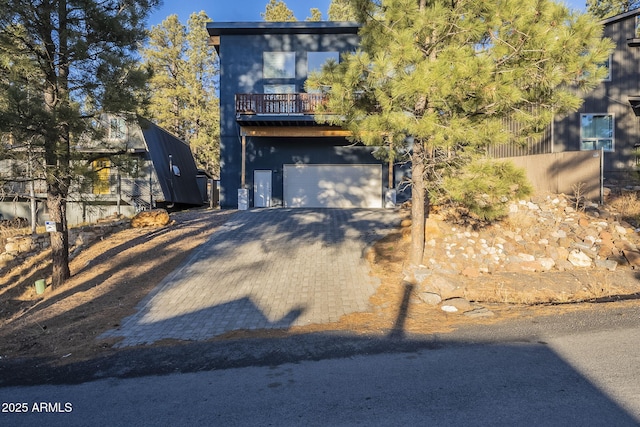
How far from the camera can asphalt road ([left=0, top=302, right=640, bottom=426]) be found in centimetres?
391

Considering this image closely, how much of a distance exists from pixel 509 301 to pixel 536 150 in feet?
44.6

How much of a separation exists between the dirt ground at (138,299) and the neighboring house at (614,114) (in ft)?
34.9

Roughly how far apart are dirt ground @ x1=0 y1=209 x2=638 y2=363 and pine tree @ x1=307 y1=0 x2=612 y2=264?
240cm

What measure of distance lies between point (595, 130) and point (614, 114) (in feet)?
2.90

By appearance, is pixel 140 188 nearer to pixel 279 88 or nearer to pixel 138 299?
pixel 279 88

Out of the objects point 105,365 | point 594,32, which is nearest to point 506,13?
point 594,32

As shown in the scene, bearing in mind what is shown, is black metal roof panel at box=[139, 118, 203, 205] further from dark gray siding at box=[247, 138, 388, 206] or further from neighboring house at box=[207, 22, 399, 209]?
dark gray siding at box=[247, 138, 388, 206]

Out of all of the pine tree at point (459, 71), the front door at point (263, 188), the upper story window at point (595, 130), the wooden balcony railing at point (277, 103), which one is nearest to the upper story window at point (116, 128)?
the pine tree at point (459, 71)

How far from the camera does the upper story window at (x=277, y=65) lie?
2080 centimetres

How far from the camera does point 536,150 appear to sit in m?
19.3

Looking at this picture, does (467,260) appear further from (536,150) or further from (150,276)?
(536,150)

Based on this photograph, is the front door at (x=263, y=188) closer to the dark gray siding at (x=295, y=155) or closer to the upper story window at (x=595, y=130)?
the dark gray siding at (x=295, y=155)

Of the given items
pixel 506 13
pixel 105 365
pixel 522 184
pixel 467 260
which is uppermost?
pixel 506 13

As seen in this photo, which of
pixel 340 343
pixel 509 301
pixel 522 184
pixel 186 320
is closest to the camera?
pixel 340 343
